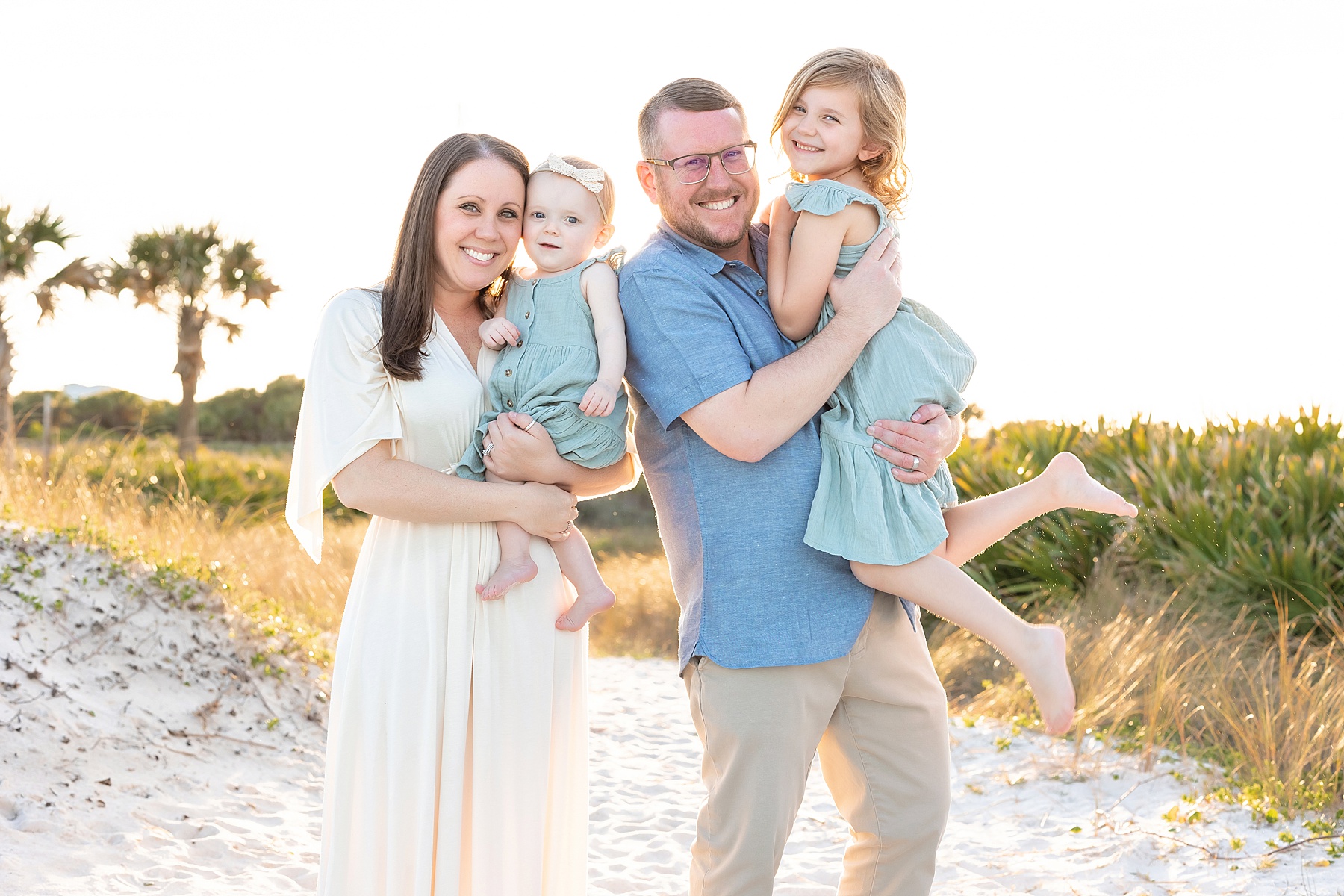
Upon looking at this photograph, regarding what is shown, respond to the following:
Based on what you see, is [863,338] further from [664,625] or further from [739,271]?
[664,625]

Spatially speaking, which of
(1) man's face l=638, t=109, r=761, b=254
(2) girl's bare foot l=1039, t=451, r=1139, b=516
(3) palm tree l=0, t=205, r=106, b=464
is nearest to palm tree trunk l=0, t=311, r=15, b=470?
(3) palm tree l=0, t=205, r=106, b=464

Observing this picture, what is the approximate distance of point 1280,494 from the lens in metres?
7.84

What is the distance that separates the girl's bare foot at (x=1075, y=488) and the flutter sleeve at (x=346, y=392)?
179cm

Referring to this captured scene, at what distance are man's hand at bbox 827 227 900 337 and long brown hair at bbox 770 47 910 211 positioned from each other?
0.30m

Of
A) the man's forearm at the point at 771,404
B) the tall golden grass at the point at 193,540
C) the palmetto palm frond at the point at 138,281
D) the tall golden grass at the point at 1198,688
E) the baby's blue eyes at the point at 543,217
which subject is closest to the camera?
the man's forearm at the point at 771,404

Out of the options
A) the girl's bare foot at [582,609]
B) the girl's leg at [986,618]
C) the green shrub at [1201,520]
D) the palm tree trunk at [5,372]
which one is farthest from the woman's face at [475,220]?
the palm tree trunk at [5,372]

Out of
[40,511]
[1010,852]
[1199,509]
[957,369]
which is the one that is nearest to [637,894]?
[1010,852]

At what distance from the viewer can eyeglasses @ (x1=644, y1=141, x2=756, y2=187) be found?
8.95ft

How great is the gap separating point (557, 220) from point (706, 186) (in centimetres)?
44

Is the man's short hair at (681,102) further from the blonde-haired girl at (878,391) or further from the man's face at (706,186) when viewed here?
the blonde-haired girl at (878,391)

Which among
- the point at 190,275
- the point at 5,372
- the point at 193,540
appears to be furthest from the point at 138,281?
the point at 193,540

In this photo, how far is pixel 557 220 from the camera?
2908mm

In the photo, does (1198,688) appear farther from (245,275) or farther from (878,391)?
(245,275)

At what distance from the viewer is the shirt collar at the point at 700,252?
8.86 feet
